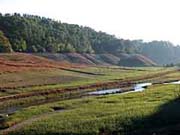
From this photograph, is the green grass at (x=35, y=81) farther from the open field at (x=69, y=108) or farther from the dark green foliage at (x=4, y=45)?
the dark green foliage at (x=4, y=45)

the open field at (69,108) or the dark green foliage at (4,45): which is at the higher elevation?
the dark green foliage at (4,45)

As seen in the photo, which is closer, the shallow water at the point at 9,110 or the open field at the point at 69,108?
the open field at the point at 69,108

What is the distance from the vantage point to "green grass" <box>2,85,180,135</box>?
40.6m

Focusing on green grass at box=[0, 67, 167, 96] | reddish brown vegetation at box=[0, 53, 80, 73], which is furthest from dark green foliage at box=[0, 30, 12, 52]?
green grass at box=[0, 67, 167, 96]

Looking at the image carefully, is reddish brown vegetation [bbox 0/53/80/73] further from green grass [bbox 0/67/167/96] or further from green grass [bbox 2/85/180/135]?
green grass [bbox 2/85/180/135]

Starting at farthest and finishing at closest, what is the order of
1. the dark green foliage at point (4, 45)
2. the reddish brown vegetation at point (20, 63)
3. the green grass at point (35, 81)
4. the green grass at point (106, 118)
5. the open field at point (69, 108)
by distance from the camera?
the dark green foliage at point (4, 45) → the reddish brown vegetation at point (20, 63) → the green grass at point (35, 81) → the open field at point (69, 108) → the green grass at point (106, 118)

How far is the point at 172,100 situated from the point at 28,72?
4939 cm

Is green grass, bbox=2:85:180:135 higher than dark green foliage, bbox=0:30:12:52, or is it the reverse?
dark green foliage, bbox=0:30:12:52

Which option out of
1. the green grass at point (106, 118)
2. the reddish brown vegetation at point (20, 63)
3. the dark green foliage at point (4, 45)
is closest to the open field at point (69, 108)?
the green grass at point (106, 118)

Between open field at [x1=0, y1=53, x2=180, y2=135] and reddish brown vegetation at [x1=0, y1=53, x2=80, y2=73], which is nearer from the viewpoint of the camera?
open field at [x1=0, y1=53, x2=180, y2=135]

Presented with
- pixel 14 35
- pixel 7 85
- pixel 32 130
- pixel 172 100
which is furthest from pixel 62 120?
pixel 14 35

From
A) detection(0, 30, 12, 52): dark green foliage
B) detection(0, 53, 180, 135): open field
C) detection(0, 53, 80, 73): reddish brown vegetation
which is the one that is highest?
detection(0, 30, 12, 52): dark green foliage

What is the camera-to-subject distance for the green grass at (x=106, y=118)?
4059 cm

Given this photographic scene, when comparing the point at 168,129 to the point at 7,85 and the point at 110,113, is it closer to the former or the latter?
the point at 110,113
